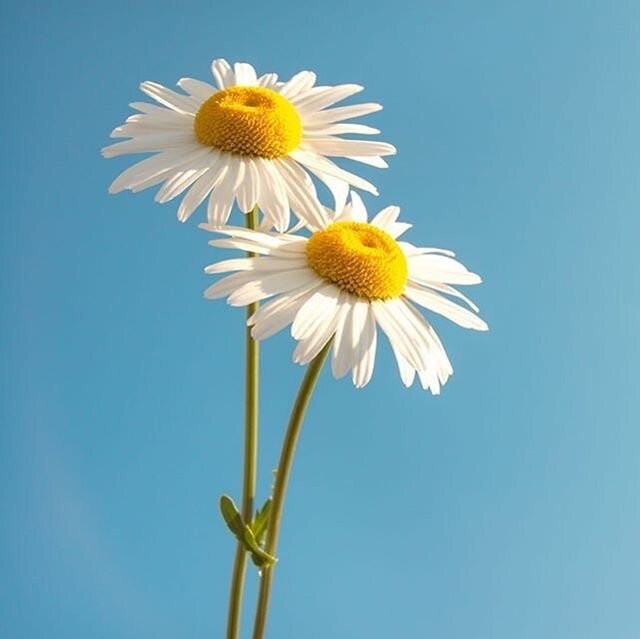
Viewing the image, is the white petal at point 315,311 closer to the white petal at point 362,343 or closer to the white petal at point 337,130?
the white petal at point 362,343

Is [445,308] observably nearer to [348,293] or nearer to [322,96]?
[348,293]

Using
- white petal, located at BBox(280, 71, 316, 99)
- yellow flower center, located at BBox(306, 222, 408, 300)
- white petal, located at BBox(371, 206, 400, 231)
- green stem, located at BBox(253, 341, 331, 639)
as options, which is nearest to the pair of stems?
green stem, located at BBox(253, 341, 331, 639)

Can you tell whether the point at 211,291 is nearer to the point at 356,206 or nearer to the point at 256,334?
the point at 256,334

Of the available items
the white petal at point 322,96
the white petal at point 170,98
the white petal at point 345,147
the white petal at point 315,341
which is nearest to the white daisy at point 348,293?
the white petal at point 315,341

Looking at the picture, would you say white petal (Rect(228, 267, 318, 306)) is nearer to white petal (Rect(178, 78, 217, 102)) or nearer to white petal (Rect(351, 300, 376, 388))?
white petal (Rect(351, 300, 376, 388))

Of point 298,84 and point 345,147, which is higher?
point 298,84

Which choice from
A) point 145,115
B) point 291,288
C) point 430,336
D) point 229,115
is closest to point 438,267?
point 430,336

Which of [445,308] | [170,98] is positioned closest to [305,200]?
[445,308]
